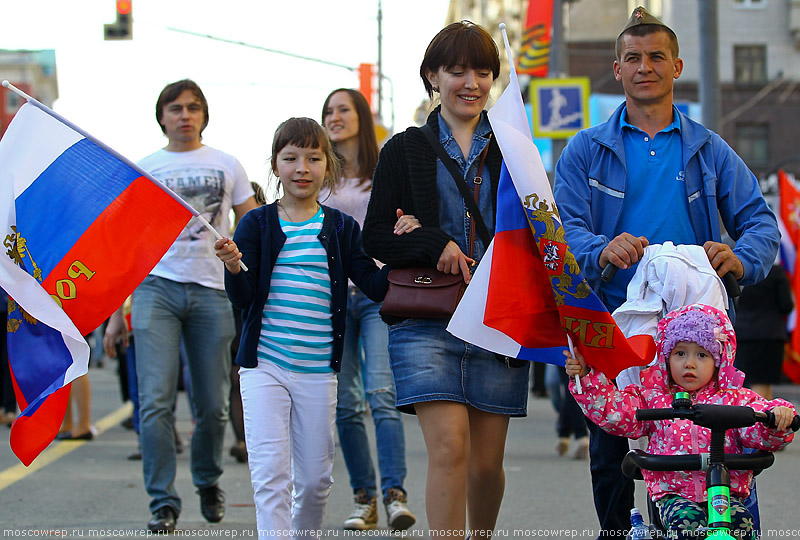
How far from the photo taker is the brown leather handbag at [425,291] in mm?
4703

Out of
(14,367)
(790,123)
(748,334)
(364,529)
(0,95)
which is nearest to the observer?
(14,367)

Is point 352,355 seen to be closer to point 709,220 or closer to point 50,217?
point 50,217

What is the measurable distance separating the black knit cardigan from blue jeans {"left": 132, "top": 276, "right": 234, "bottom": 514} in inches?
77.5

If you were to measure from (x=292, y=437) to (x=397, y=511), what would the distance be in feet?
3.94

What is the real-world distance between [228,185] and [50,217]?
1.60m

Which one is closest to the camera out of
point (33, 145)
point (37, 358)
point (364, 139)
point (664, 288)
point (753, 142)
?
point (664, 288)

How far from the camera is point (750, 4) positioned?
4259 centimetres

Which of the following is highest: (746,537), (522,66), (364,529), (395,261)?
(522,66)

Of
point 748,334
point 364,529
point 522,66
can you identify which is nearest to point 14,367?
point 364,529

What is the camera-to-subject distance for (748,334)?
11.0 meters

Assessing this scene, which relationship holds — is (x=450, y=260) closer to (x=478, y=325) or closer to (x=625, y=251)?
(x=478, y=325)

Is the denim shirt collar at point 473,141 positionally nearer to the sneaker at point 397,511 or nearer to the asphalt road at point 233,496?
the sneaker at point 397,511

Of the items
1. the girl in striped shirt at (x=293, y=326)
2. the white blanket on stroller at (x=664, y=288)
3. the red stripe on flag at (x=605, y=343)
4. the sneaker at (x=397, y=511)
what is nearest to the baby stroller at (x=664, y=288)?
the white blanket on stroller at (x=664, y=288)

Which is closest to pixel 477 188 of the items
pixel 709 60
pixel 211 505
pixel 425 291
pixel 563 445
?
pixel 425 291
